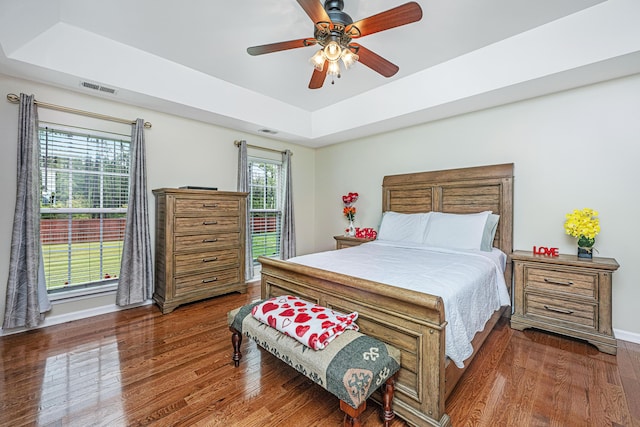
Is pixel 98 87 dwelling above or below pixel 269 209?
above

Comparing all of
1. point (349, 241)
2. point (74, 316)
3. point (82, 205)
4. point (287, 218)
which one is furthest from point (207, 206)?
point (349, 241)

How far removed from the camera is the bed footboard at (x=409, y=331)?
1.41m

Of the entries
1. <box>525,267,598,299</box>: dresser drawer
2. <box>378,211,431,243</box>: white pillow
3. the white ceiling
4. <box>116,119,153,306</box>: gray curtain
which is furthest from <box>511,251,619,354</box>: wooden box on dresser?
<box>116,119,153,306</box>: gray curtain

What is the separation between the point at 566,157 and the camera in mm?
2764

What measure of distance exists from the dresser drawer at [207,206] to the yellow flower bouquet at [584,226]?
3.71 m

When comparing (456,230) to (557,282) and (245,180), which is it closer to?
(557,282)

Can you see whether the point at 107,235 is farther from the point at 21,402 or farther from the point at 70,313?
the point at 21,402

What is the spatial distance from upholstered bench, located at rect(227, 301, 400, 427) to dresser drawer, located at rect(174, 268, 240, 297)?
1964 millimetres

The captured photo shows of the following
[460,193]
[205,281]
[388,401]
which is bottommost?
[388,401]

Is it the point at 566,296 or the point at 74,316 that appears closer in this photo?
the point at 566,296

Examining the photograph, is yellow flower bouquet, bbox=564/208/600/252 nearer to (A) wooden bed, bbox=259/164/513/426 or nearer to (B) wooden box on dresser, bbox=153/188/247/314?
(A) wooden bed, bbox=259/164/513/426

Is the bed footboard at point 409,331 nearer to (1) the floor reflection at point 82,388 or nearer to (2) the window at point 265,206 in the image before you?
(1) the floor reflection at point 82,388

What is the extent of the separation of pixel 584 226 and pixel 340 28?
9.02ft

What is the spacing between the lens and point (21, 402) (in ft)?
5.54
